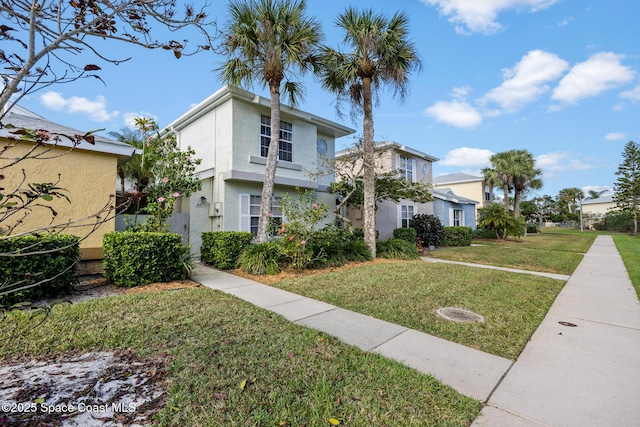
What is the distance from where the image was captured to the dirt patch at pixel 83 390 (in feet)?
7.07

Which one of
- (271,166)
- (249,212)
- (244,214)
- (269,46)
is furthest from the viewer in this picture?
(249,212)

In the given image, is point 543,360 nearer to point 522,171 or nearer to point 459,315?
point 459,315

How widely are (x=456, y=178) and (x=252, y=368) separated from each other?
105ft

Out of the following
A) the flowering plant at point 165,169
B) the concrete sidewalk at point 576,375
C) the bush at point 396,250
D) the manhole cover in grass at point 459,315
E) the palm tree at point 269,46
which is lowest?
the concrete sidewalk at point 576,375

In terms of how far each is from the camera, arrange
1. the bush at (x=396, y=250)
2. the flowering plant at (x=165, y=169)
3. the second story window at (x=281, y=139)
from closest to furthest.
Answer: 1. the flowering plant at (x=165, y=169)
2. the bush at (x=396, y=250)
3. the second story window at (x=281, y=139)

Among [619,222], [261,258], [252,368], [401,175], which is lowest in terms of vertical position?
[252,368]

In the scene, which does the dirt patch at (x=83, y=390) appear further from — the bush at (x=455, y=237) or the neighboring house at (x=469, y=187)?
the neighboring house at (x=469, y=187)

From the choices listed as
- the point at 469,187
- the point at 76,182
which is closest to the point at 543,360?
the point at 76,182

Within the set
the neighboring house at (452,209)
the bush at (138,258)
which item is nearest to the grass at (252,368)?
the bush at (138,258)

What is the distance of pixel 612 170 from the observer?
31.9m

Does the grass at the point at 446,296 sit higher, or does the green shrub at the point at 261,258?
the green shrub at the point at 261,258

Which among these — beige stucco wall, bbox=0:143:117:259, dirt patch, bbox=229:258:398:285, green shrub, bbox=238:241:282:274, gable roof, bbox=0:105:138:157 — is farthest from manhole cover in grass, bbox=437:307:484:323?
gable roof, bbox=0:105:138:157

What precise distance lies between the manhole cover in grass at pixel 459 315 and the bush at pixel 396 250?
5987 mm

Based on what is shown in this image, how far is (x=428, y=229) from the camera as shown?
53.0 feet
